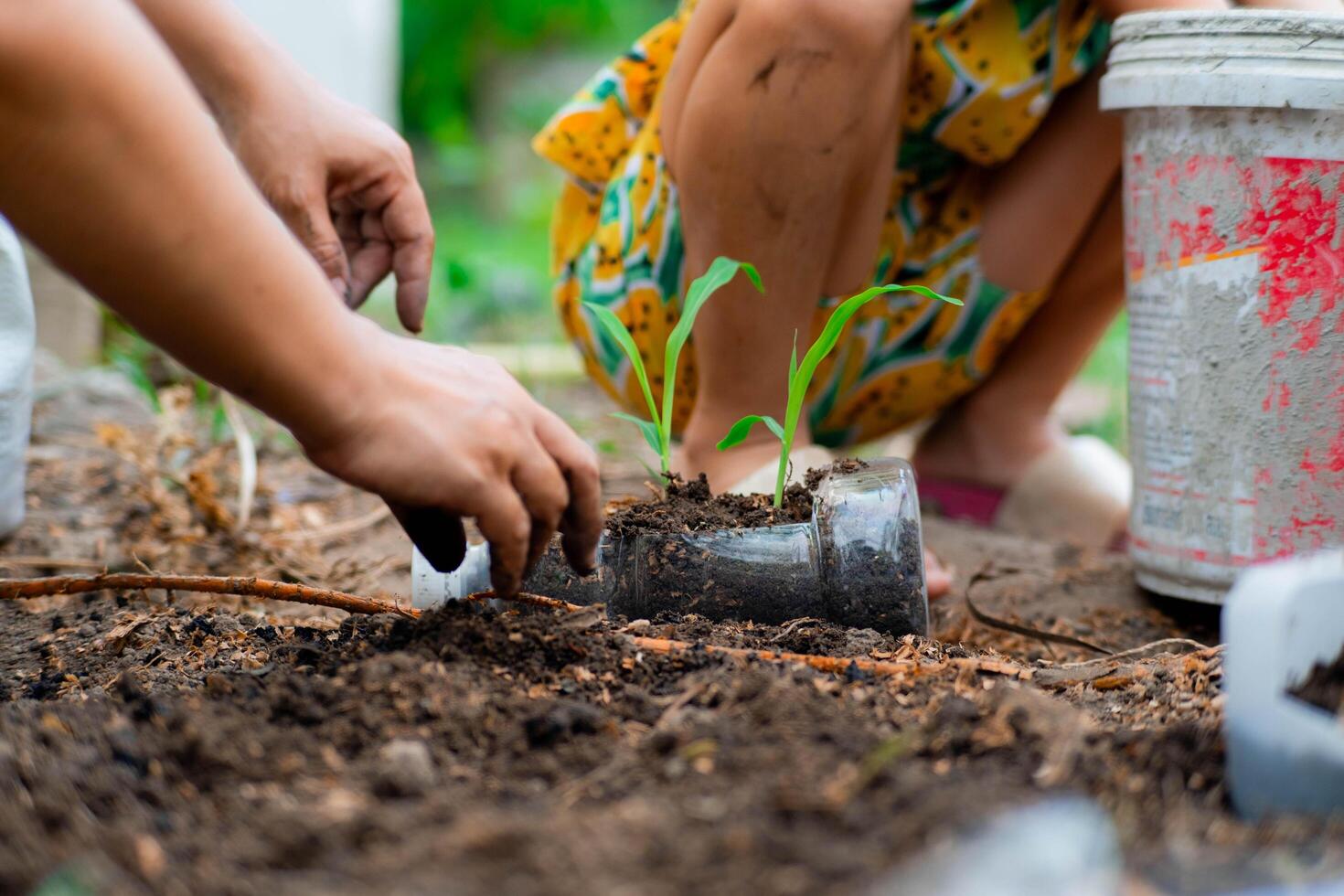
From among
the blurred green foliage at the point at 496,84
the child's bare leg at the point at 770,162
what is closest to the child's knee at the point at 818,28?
the child's bare leg at the point at 770,162

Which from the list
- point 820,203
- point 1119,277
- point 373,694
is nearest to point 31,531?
point 373,694

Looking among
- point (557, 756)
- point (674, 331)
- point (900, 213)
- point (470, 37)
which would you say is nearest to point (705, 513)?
point (674, 331)

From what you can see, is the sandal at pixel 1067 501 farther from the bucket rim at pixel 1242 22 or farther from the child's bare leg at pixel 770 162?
the bucket rim at pixel 1242 22

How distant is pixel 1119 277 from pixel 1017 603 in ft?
2.13

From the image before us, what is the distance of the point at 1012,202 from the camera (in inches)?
77.2

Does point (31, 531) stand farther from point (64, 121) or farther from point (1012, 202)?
point (1012, 202)

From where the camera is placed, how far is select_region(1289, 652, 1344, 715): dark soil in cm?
87

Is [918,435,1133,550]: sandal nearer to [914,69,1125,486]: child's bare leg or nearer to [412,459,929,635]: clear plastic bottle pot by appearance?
[914,69,1125,486]: child's bare leg

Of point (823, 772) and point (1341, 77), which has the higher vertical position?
point (1341, 77)

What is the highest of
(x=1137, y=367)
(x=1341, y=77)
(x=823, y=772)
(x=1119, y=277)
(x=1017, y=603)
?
(x=1341, y=77)

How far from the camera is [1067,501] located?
2174 mm

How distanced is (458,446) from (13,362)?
1069 millimetres

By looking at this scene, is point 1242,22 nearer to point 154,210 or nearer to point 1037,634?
point 1037,634

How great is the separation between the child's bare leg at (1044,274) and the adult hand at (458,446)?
48.5 inches
